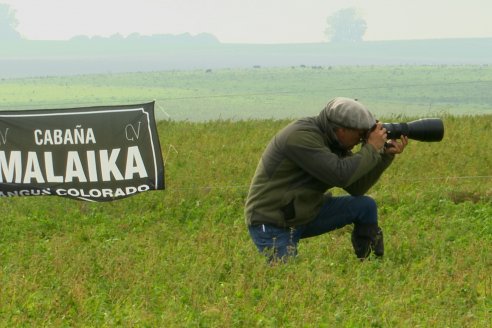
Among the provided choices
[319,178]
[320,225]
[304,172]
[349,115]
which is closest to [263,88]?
[320,225]

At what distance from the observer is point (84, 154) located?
1241cm

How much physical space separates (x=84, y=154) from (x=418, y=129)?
5407 mm

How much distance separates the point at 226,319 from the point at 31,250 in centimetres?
368

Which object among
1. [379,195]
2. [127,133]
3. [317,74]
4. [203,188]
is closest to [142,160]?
[127,133]

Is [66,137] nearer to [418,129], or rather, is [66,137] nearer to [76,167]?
[76,167]

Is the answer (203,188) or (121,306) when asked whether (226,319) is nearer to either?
(121,306)

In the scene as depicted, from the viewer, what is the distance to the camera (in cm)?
785

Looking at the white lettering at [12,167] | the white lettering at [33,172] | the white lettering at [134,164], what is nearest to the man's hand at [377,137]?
the white lettering at [134,164]

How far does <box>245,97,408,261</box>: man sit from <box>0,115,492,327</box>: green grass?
0.81 feet

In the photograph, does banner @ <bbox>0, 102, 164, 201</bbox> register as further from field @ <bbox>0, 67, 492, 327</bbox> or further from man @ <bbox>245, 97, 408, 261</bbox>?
man @ <bbox>245, 97, 408, 261</bbox>

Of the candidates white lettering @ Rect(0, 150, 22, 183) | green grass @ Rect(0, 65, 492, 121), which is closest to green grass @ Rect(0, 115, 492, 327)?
white lettering @ Rect(0, 150, 22, 183)

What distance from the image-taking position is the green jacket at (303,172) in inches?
303

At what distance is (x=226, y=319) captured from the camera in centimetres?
635

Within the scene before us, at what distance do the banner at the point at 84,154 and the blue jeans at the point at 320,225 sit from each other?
425 cm
